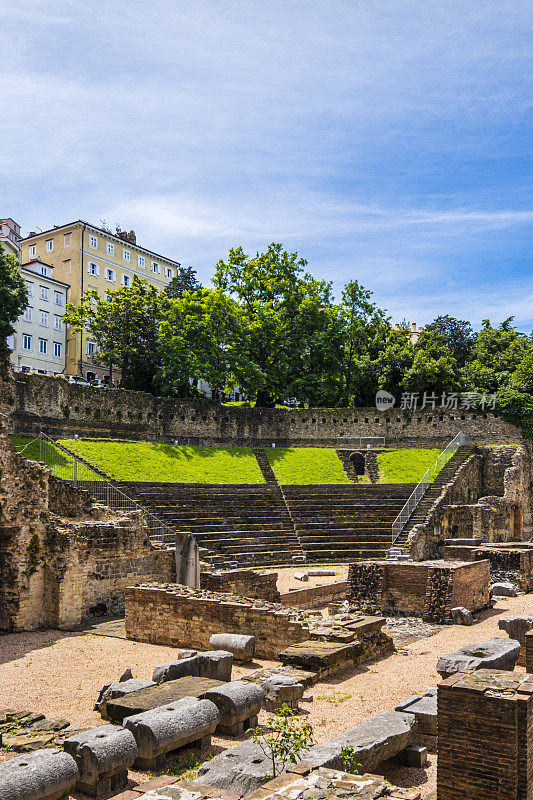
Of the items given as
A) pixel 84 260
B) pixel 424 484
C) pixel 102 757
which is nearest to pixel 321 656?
pixel 102 757

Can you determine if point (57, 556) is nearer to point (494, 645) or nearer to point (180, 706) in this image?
point (180, 706)

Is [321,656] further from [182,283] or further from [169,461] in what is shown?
[182,283]

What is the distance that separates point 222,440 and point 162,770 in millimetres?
31969

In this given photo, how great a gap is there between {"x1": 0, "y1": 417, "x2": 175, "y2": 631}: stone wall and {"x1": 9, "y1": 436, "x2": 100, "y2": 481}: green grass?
711 centimetres

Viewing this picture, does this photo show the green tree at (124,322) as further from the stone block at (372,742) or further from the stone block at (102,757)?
the stone block at (372,742)

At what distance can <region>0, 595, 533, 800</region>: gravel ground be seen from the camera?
1026 centimetres

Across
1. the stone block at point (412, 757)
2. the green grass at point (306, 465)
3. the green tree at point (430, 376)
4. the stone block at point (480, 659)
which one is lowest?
the stone block at point (412, 757)

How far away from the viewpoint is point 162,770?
337 inches

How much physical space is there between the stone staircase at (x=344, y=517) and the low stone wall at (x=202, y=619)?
12732mm

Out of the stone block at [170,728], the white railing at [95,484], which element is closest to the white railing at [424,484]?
the white railing at [95,484]

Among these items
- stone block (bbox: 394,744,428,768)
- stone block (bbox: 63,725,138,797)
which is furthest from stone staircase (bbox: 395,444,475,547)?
stone block (bbox: 63,725,138,797)

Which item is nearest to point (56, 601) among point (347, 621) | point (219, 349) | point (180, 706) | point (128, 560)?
point (128, 560)

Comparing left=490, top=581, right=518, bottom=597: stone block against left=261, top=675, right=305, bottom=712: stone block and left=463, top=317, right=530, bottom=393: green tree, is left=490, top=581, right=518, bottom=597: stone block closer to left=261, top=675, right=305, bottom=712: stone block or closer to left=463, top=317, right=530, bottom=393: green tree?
left=261, top=675, right=305, bottom=712: stone block

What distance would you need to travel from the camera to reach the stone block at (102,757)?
25.5 ft
